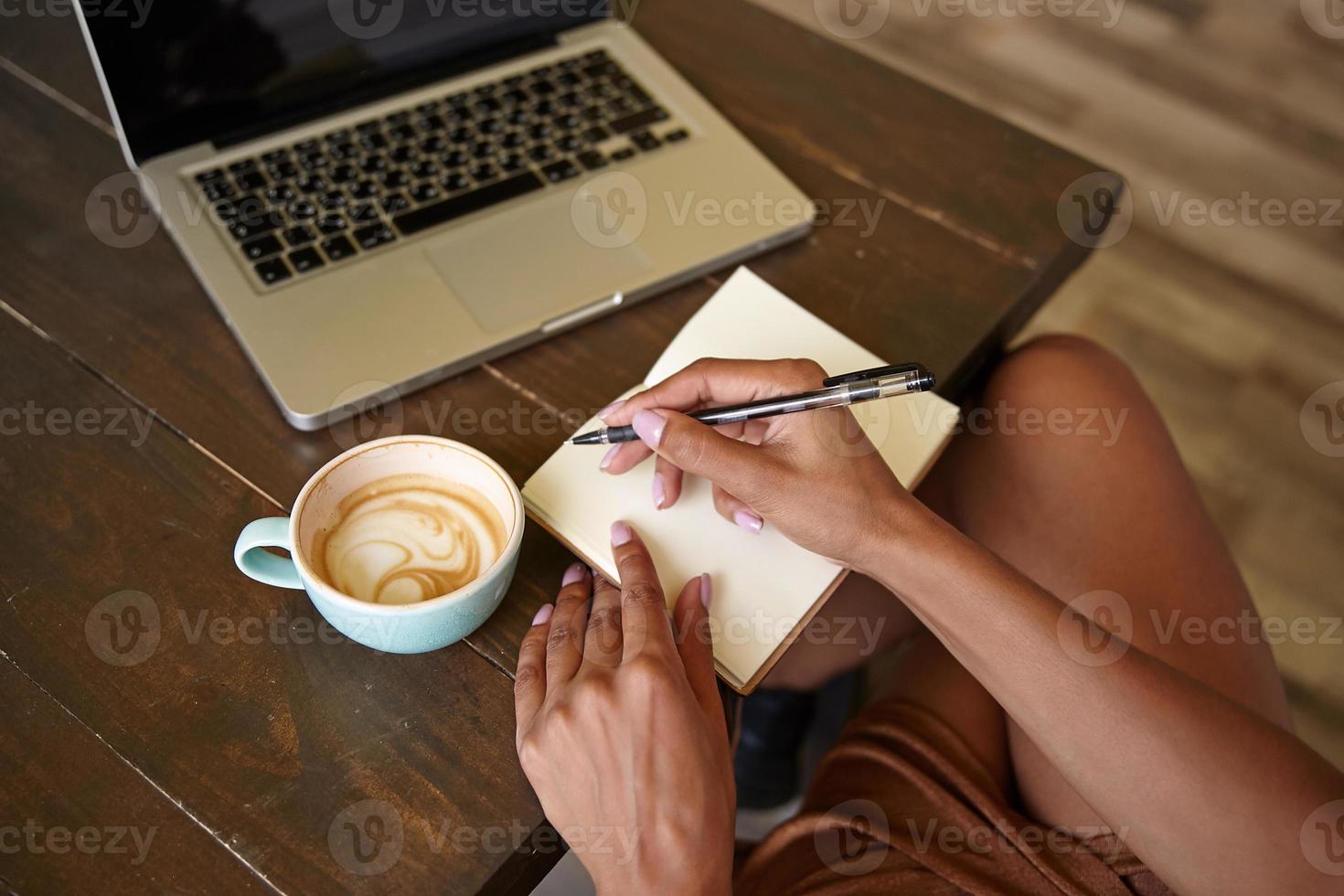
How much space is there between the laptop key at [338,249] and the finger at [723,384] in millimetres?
268

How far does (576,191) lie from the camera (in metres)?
0.91

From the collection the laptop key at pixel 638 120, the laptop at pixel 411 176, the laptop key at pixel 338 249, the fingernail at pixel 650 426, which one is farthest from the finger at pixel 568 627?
the laptop key at pixel 638 120

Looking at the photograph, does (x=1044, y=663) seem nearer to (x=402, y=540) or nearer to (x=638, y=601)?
(x=638, y=601)

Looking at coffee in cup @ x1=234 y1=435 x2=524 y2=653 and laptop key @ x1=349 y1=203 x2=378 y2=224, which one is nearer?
coffee in cup @ x1=234 y1=435 x2=524 y2=653

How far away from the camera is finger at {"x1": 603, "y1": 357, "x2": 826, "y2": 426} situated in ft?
2.35

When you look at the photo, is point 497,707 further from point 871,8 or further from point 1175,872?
point 871,8

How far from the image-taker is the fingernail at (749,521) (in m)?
0.73

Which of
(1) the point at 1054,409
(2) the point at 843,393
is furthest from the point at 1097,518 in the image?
(2) the point at 843,393

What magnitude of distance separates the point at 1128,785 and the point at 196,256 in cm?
78

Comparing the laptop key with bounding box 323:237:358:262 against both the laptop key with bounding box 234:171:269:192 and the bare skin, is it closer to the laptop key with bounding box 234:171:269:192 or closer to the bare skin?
the laptop key with bounding box 234:171:269:192

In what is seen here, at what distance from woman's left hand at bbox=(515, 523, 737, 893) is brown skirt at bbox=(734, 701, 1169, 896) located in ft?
0.55

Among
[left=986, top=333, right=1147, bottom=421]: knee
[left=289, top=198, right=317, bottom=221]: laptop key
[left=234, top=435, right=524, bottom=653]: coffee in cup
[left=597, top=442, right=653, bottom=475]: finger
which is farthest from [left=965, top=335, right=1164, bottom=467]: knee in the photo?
[left=289, top=198, right=317, bottom=221]: laptop key

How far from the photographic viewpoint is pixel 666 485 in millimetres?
731

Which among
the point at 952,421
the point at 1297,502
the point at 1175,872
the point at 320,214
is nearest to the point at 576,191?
the point at 320,214
